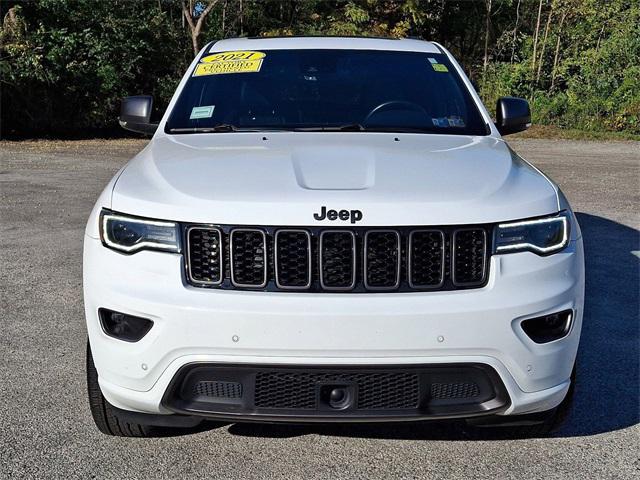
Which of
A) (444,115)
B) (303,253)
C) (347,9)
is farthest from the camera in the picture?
(347,9)

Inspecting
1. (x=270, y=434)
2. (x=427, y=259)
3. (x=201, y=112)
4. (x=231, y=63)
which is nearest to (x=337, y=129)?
(x=201, y=112)

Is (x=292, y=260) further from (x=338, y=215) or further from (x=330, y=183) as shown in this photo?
(x=330, y=183)

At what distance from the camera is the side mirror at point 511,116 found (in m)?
4.51

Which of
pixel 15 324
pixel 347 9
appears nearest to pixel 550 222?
pixel 15 324

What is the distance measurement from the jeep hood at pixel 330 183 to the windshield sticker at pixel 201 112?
61cm

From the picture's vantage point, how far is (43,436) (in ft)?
11.2

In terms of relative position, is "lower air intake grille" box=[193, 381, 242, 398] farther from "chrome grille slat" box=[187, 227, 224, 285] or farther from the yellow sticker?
the yellow sticker

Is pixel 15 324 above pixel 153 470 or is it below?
below

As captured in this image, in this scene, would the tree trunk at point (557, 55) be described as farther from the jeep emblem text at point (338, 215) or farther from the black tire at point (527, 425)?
the jeep emblem text at point (338, 215)

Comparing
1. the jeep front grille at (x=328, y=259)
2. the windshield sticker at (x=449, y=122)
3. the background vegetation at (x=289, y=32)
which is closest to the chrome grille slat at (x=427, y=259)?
the jeep front grille at (x=328, y=259)

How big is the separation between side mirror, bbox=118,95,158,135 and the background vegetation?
15.6 m

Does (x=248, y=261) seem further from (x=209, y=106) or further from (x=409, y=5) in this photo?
(x=409, y=5)

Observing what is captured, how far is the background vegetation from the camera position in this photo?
1962 cm

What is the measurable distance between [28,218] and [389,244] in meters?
6.72
